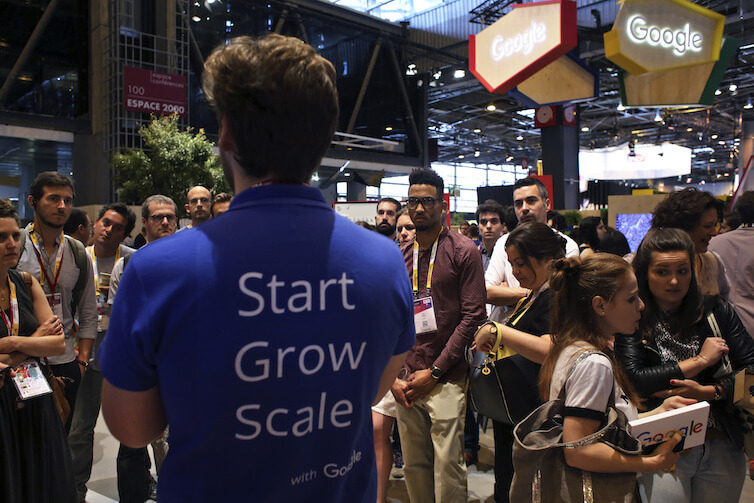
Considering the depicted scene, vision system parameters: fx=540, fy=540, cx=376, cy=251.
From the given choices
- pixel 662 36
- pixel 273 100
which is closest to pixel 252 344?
pixel 273 100

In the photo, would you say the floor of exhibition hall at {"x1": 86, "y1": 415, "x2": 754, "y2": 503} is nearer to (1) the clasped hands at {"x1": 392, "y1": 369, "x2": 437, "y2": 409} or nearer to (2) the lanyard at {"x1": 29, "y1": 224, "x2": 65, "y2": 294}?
(1) the clasped hands at {"x1": 392, "y1": 369, "x2": 437, "y2": 409}

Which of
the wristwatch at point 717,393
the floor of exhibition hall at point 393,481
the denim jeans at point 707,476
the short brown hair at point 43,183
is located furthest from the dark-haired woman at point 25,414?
→ the wristwatch at point 717,393

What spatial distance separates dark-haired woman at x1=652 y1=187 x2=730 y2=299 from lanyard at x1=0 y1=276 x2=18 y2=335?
3.08 meters

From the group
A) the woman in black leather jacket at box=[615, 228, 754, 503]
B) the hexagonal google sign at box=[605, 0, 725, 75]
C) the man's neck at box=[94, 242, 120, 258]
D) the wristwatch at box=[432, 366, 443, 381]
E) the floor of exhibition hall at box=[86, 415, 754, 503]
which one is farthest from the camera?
the hexagonal google sign at box=[605, 0, 725, 75]

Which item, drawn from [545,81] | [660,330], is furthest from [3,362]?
[545,81]

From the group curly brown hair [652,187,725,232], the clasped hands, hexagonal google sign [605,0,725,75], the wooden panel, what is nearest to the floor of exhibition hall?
the clasped hands

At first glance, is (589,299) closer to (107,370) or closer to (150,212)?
(107,370)

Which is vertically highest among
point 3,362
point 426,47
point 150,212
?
point 426,47

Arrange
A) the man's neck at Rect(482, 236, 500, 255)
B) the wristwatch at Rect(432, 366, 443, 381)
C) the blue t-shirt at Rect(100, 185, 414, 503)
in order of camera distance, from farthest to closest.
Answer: the man's neck at Rect(482, 236, 500, 255) < the wristwatch at Rect(432, 366, 443, 381) < the blue t-shirt at Rect(100, 185, 414, 503)

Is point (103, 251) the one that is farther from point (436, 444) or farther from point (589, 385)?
point (589, 385)

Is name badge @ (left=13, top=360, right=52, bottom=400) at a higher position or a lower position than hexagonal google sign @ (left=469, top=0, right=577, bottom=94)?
lower

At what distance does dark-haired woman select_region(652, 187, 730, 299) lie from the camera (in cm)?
272

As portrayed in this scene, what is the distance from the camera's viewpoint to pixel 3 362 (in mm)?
2119

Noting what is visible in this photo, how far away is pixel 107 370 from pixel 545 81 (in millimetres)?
6531
